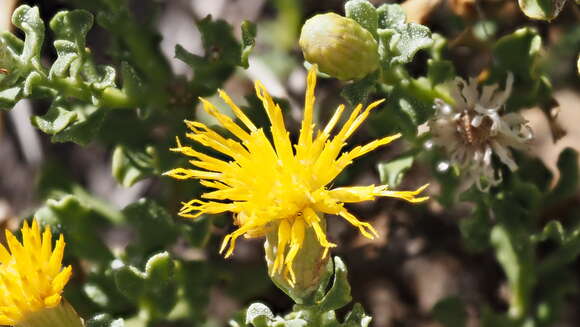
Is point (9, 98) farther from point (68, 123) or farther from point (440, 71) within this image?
point (440, 71)

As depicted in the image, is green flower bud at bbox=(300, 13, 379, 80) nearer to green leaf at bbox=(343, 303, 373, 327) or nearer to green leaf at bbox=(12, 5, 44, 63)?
green leaf at bbox=(343, 303, 373, 327)

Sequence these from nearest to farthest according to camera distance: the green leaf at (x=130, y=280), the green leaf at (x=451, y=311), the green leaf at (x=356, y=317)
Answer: the green leaf at (x=356, y=317), the green leaf at (x=130, y=280), the green leaf at (x=451, y=311)

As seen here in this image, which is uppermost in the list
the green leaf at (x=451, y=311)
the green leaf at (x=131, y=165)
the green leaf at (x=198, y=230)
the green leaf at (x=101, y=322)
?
the green leaf at (x=131, y=165)

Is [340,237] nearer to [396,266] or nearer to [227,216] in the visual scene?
[396,266]

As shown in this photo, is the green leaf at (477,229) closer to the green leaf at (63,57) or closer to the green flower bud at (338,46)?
the green flower bud at (338,46)

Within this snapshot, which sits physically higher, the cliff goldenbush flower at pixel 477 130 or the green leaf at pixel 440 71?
the green leaf at pixel 440 71

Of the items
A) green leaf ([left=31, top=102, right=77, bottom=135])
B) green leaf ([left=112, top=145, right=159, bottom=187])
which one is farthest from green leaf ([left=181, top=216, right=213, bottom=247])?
green leaf ([left=31, top=102, right=77, bottom=135])

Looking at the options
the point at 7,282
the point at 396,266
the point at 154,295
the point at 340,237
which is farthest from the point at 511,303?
the point at 7,282

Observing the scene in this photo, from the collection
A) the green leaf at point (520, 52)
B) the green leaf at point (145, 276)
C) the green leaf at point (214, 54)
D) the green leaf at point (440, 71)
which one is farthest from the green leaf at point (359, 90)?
the green leaf at point (145, 276)
